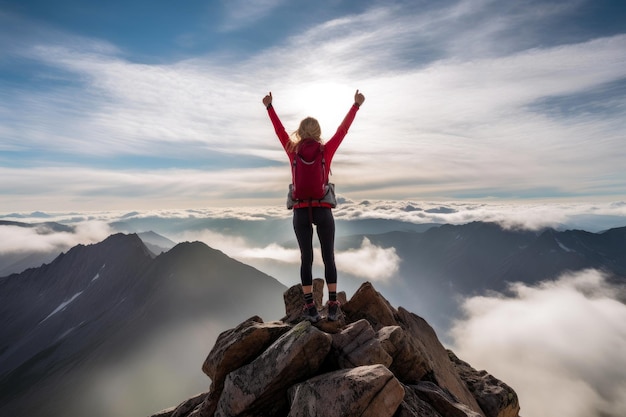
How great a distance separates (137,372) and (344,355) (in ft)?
722

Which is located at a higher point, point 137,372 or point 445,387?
point 445,387

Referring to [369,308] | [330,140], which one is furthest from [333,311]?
[330,140]

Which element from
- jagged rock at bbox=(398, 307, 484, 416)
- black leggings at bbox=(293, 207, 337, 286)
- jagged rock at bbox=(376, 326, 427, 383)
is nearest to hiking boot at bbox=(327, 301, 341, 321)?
black leggings at bbox=(293, 207, 337, 286)

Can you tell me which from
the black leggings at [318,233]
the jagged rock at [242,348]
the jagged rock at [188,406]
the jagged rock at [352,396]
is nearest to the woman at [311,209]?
the black leggings at [318,233]

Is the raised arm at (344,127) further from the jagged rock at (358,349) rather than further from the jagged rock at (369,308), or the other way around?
the jagged rock at (369,308)

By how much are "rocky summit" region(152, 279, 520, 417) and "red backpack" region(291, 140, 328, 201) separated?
456cm

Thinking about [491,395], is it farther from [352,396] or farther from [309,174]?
[309,174]

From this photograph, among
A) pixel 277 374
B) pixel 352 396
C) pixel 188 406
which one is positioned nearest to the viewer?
pixel 352 396

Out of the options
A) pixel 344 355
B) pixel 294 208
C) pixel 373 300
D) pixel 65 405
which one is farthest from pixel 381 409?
pixel 65 405

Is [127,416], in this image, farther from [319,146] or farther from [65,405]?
[319,146]

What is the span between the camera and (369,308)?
18.9m

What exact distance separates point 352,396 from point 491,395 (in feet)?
44.6

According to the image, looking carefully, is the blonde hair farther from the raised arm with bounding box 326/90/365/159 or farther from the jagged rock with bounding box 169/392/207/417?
the jagged rock with bounding box 169/392/207/417

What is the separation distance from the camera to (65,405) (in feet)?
560
